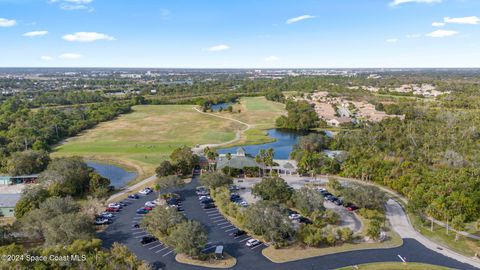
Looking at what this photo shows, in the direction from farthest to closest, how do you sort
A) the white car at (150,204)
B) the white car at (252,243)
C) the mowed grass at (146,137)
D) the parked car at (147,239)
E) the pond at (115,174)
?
the mowed grass at (146,137), the pond at (115,174), the white car at (150,204), the parked car at (147,239), the white car at (252,243)

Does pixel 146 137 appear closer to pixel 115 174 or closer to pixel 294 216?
pixel 115 174

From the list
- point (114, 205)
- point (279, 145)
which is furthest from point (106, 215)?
point (279, 145)

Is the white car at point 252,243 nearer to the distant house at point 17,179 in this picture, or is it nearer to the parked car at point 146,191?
the parked car at point 146,191

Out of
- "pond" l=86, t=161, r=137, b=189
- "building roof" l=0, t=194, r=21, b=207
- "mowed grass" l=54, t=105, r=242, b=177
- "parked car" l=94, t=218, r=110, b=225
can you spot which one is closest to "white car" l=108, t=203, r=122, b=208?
"parked car" l=94, t=218, r=110, b=225

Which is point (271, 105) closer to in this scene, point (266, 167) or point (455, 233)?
point (266, 167)

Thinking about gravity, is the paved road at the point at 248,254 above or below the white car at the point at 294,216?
below

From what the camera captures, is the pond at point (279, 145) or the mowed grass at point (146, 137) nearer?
the mowed grass at point (146, 137)

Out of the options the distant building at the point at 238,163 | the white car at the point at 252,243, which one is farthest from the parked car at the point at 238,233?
the distant building at the point at 238,163
